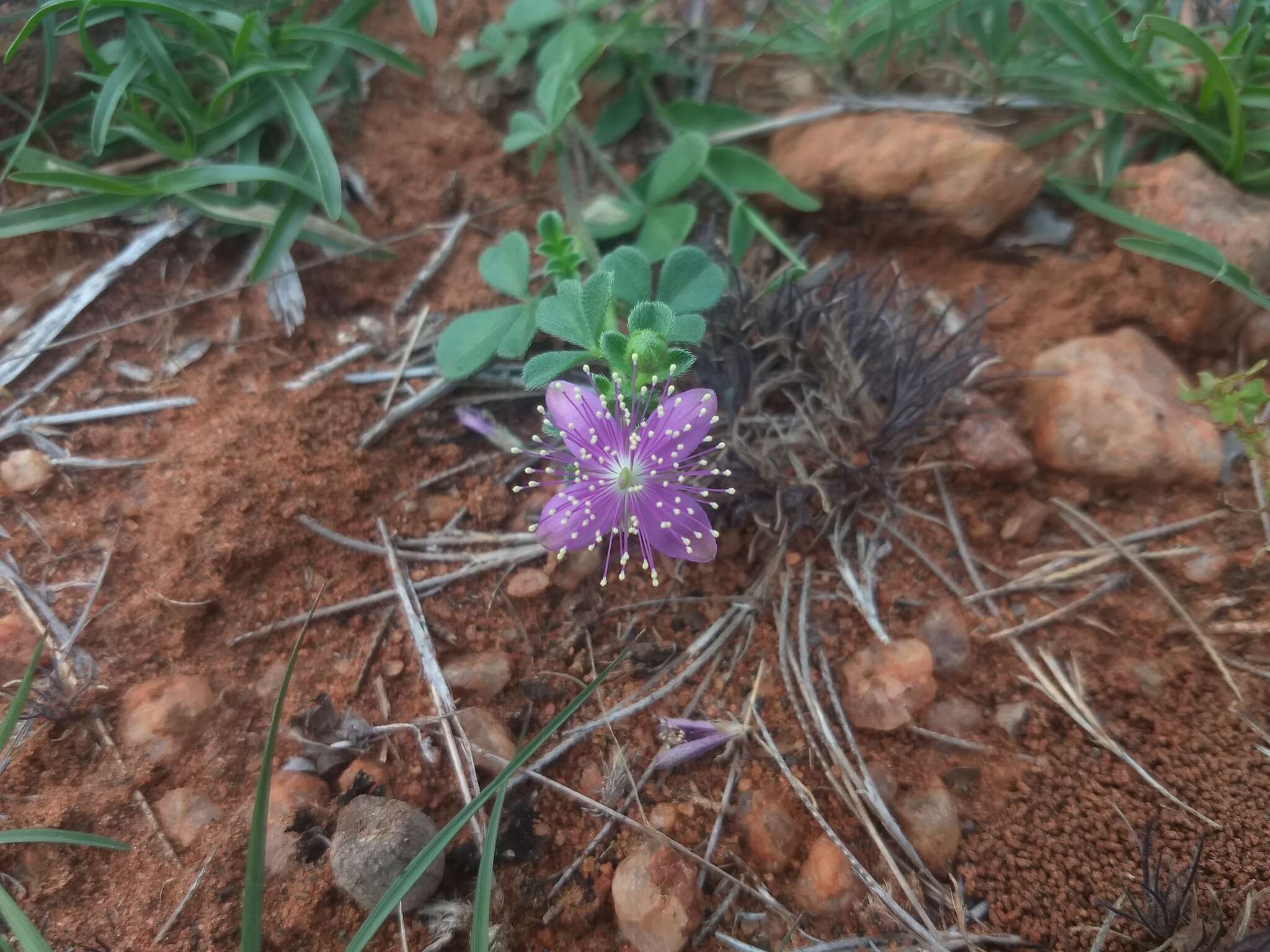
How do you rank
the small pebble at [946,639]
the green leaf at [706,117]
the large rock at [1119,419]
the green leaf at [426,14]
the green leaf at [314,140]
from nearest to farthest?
the small pebble at [946,639], the large rock at [1119,419], the green leaf at [314,140], the green leaf at [426,14], the green leaf at [706,117]

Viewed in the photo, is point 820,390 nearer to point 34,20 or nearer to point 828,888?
point 828,888

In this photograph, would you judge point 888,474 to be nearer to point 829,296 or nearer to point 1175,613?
point 829,296

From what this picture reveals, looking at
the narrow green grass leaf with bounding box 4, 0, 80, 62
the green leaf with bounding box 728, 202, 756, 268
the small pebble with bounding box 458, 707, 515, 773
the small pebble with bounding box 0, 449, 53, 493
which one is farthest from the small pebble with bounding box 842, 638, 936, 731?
the narrow green grass leaf with bounding box 4, 0, 80, 62

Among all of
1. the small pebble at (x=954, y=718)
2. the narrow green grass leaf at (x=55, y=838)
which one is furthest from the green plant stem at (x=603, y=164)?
the narrow green grass leaf at (x=55, y=838)

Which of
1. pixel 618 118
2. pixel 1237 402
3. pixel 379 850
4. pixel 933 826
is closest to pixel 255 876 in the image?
pixel 379 850

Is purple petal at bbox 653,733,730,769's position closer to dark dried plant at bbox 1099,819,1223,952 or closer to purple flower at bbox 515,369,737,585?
purple flower at bbox 515,369,737,585

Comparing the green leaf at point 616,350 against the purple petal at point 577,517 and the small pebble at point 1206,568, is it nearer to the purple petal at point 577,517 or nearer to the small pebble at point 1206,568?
the purple petal at point 577,517
